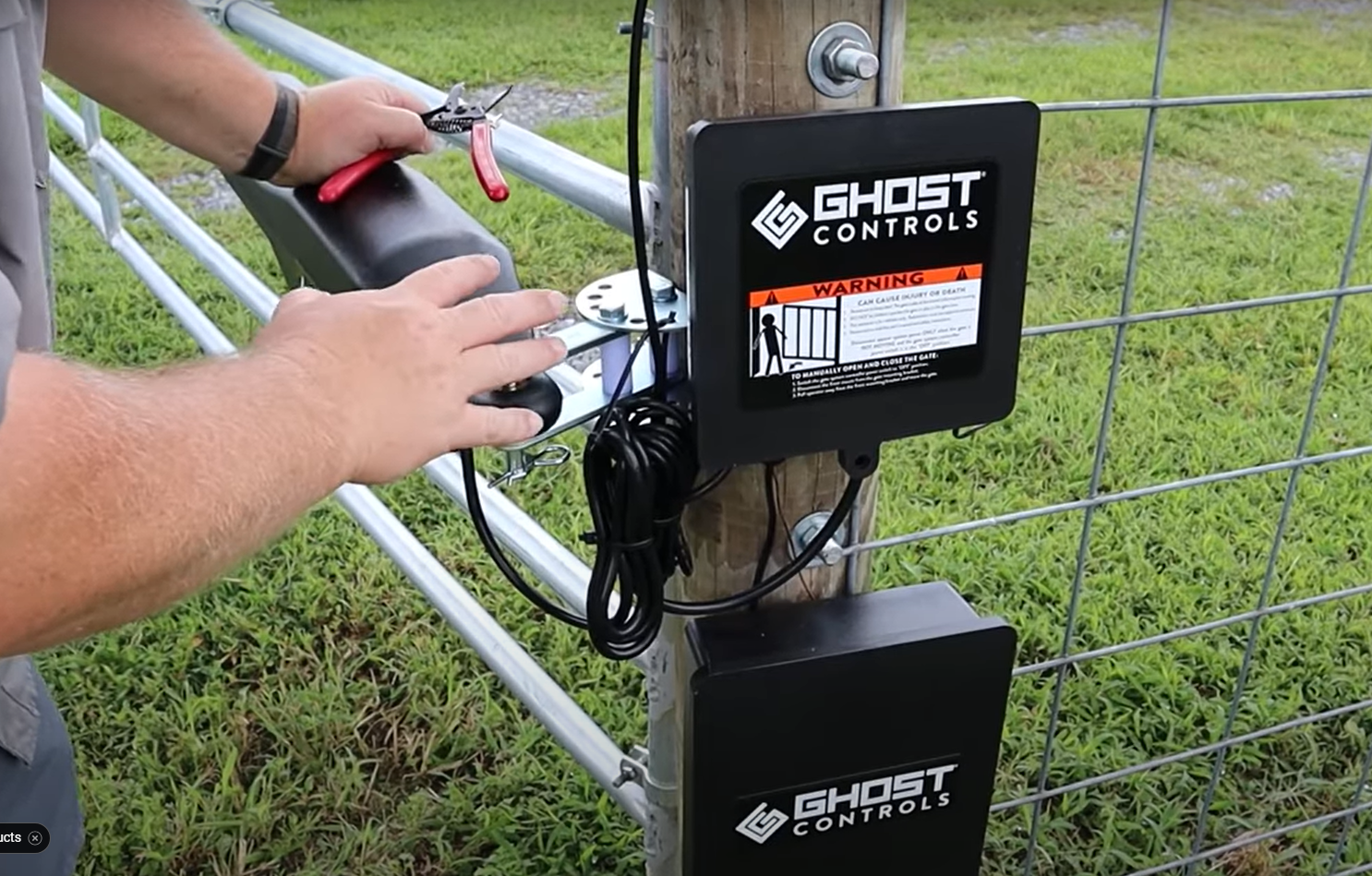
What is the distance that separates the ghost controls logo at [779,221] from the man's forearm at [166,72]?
66cm

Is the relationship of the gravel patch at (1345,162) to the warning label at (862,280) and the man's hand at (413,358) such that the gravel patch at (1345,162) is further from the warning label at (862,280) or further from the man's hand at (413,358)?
the man's hand at (413,358)

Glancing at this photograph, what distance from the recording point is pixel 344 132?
1.31m

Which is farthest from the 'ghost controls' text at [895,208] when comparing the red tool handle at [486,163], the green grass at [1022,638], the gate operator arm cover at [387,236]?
the green grass at [1022,638]

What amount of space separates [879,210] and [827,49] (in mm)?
119

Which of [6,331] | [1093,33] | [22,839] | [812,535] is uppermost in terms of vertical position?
[6,331]

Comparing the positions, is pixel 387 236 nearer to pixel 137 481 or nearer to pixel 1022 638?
pixel 137 481

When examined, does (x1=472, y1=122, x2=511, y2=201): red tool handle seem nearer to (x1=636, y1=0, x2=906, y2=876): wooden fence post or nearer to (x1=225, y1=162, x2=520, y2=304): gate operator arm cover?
(x1=225, y1=162, x2=520, y2=304): gate operator arm cover

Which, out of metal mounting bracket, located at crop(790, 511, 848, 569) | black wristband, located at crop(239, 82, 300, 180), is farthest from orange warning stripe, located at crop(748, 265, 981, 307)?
black wristband, located at crop(239, 82, 300, 180)

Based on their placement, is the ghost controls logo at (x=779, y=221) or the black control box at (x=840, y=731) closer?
the ghost controls logo at (x=779, y=221)

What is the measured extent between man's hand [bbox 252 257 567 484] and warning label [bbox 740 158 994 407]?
0.16 m

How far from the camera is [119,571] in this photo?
75cm

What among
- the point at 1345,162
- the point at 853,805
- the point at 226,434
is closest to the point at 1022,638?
the point at 853,805

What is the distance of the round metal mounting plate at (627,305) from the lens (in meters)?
0.99

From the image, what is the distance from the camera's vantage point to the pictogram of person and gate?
925mm
